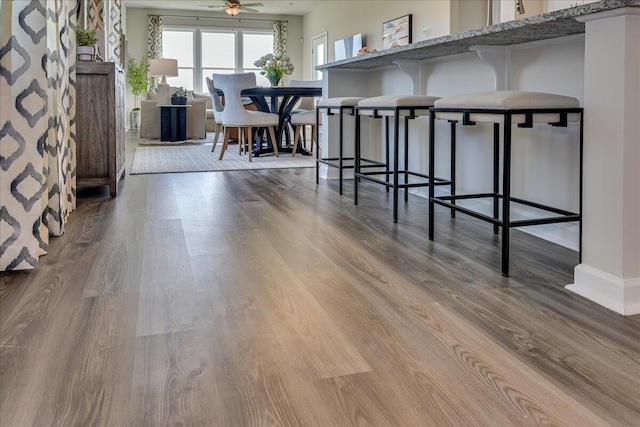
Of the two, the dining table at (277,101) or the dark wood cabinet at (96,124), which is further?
the dining table at (277,101)

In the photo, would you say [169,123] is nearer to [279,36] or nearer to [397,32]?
[397,32]

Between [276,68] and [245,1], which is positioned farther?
[245,1]

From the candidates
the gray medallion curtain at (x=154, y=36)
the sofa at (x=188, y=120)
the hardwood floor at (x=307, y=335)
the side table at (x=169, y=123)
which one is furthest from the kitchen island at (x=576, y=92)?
the gray medallion curtain at (x=154, y=36)

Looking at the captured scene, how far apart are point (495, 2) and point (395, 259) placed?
18.3 feet

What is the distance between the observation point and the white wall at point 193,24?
12977 mm

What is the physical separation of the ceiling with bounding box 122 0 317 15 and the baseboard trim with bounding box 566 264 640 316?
11093 mm

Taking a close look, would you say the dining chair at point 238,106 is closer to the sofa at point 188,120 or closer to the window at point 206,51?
the sofa at point 188,120

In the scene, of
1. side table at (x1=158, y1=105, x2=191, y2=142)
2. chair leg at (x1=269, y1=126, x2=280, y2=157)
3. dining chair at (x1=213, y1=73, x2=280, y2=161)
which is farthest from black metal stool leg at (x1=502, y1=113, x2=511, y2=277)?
side table at (x1=158, y1=105, x2=191, y2=142)

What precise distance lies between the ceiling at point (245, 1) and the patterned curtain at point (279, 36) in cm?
47

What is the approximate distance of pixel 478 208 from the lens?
3174 millimetres

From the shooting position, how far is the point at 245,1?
12.5 m

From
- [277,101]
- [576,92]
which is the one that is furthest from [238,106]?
[576,92]

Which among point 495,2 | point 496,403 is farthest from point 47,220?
point 495,2

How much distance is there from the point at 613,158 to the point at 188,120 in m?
8.65
